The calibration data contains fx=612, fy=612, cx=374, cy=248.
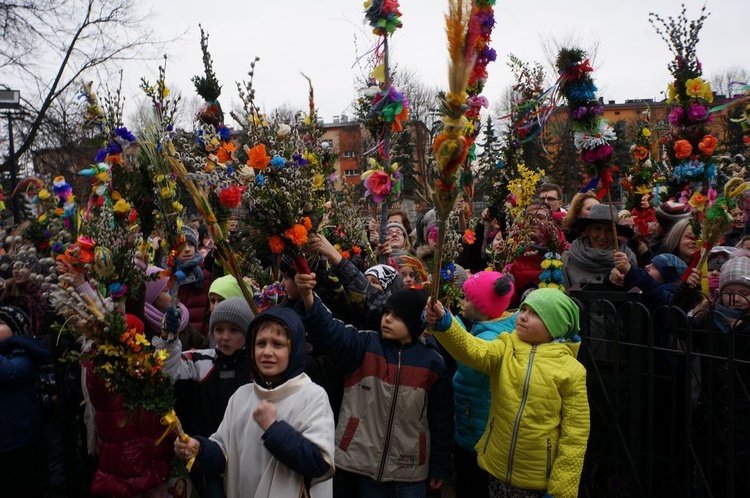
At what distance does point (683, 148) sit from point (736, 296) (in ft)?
7.69

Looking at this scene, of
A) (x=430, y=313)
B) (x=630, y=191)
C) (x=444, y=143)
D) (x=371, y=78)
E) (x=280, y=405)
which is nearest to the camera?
(x=444, y=143)

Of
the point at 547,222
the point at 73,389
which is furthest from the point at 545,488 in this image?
the point at 73,389

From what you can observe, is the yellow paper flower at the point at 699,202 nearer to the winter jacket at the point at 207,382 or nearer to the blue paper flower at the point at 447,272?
the blue paper flower at the point at 447,272

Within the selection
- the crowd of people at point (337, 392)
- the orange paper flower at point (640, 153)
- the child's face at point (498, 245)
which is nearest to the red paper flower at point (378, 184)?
the crowd of people at point (337, 392)

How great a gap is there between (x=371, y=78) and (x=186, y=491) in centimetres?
362

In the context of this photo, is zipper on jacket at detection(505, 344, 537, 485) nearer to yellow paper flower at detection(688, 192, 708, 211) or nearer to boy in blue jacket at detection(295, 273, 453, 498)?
boy in blue jacket at detection(295, 273, 453, 498)

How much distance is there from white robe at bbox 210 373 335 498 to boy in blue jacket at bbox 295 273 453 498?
645mm

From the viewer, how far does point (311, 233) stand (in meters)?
3.46

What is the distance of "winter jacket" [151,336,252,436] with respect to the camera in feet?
11.5

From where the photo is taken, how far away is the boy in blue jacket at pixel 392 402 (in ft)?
11.6

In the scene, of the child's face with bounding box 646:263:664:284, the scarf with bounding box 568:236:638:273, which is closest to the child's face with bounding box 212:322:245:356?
the scarf with bounding box 568:236:638:273

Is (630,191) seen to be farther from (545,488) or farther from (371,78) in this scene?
(545,488)

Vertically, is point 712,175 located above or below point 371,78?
below

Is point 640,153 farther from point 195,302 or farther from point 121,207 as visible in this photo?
A: point 121,207
